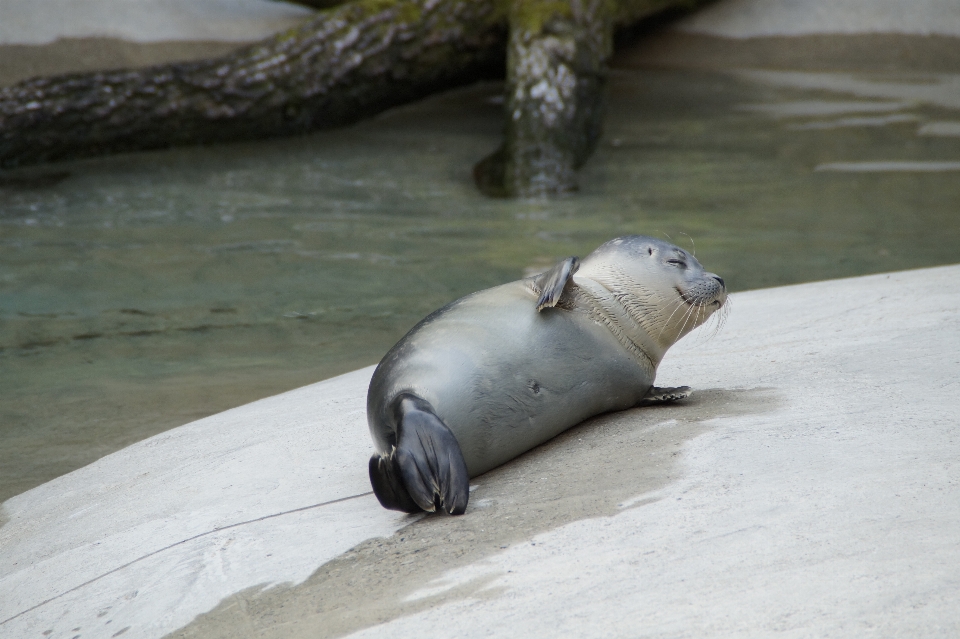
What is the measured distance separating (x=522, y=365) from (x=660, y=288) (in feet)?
1.81

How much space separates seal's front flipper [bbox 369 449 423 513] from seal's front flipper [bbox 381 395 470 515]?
34 mm

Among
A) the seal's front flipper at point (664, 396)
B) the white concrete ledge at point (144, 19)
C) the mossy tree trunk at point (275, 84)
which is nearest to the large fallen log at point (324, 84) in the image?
the mossy tree trunk at point (275, 84)

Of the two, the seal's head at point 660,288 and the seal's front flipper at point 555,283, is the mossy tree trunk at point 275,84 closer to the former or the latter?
the seal's head at point 660,288

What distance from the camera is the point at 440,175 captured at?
688 centimetres

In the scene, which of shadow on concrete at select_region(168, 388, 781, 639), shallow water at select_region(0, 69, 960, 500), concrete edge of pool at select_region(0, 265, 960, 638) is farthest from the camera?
shallow water at select_region(0, 69, 960, 500)

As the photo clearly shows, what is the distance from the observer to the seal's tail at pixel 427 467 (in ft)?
6.88

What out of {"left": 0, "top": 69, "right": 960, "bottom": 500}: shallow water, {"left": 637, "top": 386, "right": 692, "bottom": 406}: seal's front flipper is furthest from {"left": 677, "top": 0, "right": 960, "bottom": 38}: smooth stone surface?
{"left": 637, "top": 386, "right": 692, "bottom": 406}: seal's front flipper

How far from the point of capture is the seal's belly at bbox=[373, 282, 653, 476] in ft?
7.64

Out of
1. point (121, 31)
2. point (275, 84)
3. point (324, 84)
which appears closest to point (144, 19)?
point (121, 31)

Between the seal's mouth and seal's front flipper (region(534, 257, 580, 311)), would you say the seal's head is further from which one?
seal's front flipper (region(534, 257, 580, 311))

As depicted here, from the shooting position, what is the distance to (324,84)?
752 cm

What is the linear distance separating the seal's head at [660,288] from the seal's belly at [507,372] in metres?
0.13

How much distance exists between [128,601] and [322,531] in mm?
421

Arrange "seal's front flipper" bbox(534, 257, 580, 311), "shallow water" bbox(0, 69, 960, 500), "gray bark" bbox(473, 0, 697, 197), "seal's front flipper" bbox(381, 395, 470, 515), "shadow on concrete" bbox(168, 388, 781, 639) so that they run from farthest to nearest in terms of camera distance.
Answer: "gray bark" bbox(473, 0, 697, 197) → "shallow water" bbox(0, 69, 960, 500) → "seal's front flipper" bbox(534, 257, 580, 311) → "seal's front flipper" bbox(381, 395, 470, 515) → "shadow on concrete" bbox(168, 388, 781, 639)
